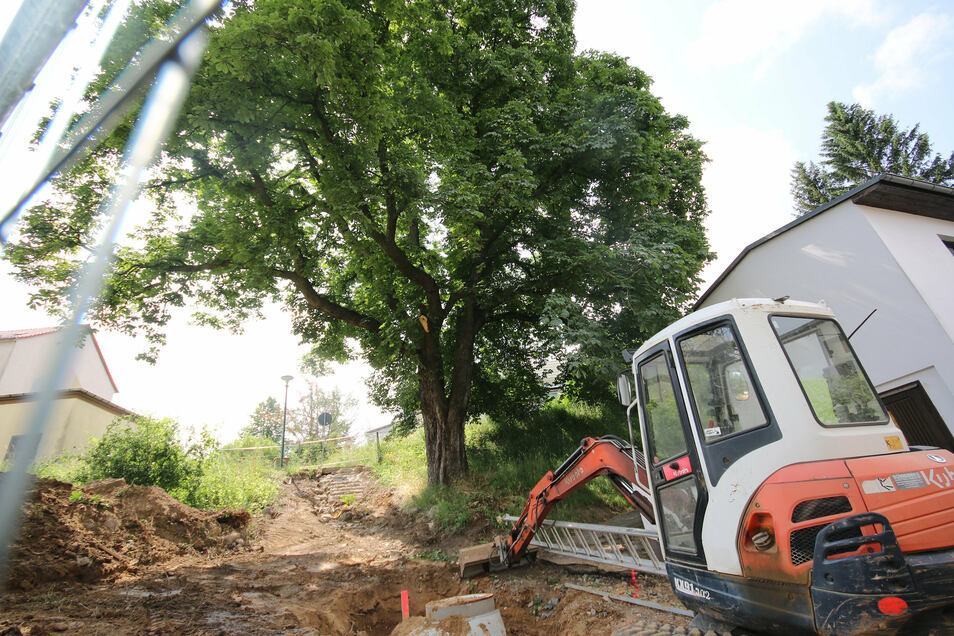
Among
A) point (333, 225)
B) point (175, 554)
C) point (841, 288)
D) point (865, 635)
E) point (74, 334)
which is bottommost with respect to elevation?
point (865, 635)

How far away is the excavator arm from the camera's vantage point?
4.57 metres

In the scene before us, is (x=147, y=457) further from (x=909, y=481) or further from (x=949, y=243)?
(x=949, y=243)

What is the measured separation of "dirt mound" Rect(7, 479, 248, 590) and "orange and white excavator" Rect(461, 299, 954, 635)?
7.38 metres

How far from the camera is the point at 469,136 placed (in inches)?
358

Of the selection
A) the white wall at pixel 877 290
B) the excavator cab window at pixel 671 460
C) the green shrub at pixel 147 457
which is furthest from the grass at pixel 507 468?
the white wall at pixel 877 290

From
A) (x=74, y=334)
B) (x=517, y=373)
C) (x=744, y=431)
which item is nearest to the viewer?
(x=74, y=334)

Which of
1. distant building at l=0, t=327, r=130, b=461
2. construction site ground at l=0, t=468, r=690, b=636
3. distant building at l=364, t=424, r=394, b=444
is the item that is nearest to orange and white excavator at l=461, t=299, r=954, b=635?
construction site ground at l=0, t=468, r=690, b=636

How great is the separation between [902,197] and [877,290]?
219 cm

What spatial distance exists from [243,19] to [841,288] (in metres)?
11.5

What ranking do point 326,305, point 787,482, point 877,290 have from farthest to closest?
point 326,305 → point 877,290 → point 787,482

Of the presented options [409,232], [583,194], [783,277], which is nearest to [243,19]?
[409,232]

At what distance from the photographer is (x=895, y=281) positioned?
305 inches

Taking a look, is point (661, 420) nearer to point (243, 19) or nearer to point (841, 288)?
point (243, 19)

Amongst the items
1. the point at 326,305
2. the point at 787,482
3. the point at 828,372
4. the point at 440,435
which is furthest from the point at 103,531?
the point at 828,372
